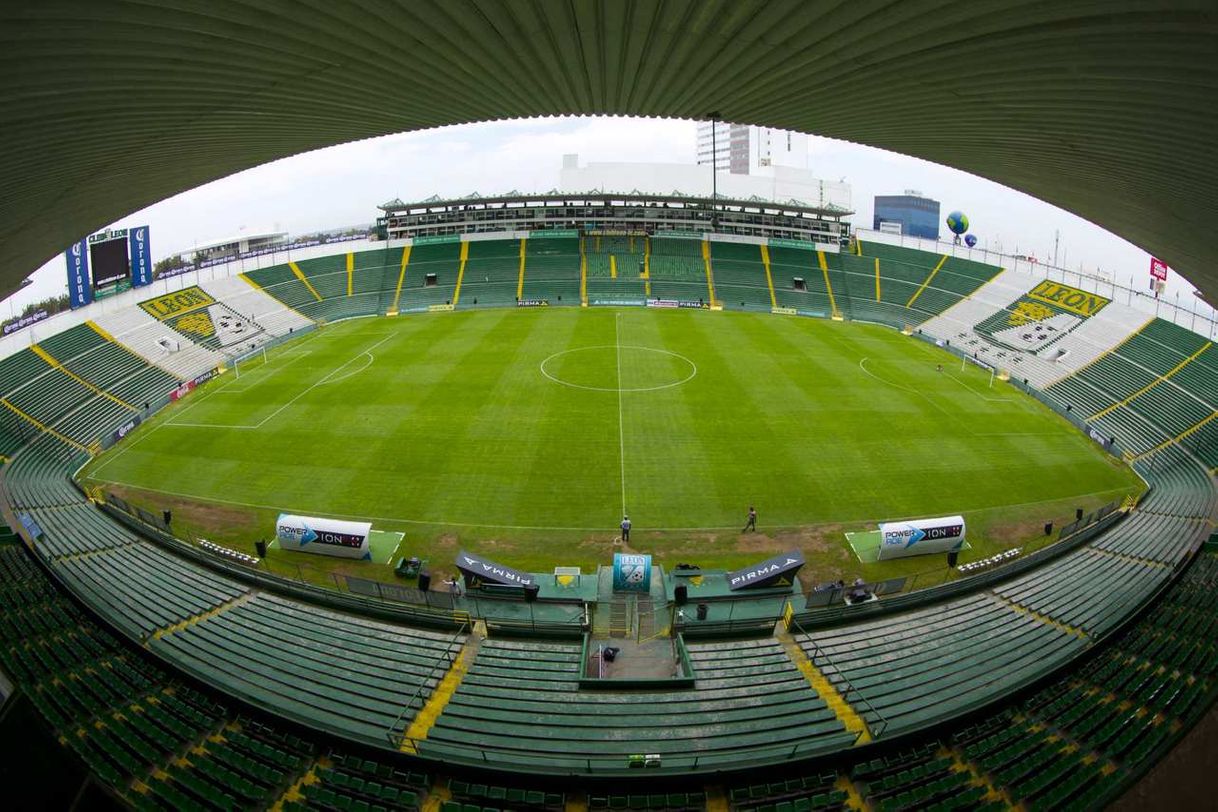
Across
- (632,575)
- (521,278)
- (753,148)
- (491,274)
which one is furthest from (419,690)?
(753,148)

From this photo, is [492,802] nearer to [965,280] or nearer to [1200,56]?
[1200,56]

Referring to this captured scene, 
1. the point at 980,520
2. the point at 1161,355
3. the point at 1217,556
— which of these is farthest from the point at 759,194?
the point at 1217,556

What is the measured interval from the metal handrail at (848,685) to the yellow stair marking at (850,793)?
0.69 metres

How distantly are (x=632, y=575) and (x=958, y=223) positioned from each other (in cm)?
6165

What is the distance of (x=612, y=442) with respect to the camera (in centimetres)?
2802

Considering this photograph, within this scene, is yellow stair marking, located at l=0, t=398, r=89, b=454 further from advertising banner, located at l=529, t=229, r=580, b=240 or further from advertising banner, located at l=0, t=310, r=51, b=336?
advertising banner, located at l=529, t=229, r=580, b=240

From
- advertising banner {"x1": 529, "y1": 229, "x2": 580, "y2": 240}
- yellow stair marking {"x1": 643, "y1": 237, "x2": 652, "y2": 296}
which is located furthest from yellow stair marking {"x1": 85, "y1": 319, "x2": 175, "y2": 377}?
yellow stair marking {"x1": 643, "y1": 237, "x2": 652, "y2": 296}

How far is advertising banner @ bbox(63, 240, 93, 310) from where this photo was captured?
133 feet

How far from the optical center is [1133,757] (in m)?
11.0

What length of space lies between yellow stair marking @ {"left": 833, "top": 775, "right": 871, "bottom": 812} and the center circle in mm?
24427

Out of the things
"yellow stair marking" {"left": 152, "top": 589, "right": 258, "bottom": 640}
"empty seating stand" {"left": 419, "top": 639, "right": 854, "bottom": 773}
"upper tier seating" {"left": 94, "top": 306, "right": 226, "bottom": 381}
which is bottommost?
"empty seating stand" {"left": 419, "top": 639, "right": 854, "bottom": 773}

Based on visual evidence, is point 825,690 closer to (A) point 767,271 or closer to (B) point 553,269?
(B) point 553,269

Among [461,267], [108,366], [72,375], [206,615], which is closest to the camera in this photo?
[206,615]

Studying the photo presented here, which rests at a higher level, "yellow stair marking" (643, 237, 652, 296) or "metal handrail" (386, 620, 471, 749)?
"yellow stair marking" (643, 237, 652, 296)
